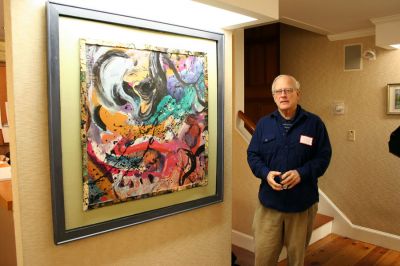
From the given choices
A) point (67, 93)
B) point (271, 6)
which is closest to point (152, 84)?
point (67, 93)

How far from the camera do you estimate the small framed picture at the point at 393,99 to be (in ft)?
10.2

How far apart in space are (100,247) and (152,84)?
75 cm

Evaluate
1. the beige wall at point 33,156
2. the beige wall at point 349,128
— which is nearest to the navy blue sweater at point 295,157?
the beige wall at point 33,156

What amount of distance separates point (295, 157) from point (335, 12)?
143 centimetres

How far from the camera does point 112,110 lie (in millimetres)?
1380

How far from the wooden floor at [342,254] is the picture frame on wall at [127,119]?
1.56m

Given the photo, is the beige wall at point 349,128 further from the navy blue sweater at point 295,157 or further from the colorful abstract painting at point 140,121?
the colorful abstract painting at point 140,121

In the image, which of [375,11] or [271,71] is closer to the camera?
[375,11]

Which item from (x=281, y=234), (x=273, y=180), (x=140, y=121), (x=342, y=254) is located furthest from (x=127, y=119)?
(x=342, y=254)

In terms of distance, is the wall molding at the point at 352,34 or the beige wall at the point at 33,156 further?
the wall molding at the point at 352,34

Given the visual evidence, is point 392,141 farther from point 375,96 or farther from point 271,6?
point 271,6

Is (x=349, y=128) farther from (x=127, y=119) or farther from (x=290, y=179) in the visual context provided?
(x=127, y=119)

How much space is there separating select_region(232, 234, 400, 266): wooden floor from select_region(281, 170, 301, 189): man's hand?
4.53 ft

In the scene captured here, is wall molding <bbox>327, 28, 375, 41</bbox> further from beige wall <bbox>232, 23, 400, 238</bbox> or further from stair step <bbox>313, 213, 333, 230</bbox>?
stair step <bbox>313, 213, 333, 230</bbox>
